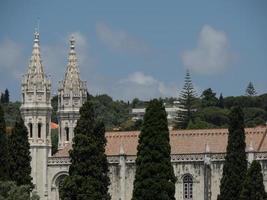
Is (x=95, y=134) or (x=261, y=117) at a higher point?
(x=261, y=117)

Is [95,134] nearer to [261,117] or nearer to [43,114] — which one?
[43,114]

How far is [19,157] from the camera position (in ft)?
282

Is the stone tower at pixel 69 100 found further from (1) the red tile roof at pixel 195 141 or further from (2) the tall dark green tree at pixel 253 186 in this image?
(2) the tall dark green tree at pixel 253 186

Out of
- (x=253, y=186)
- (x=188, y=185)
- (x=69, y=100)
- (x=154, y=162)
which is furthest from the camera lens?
(x=69, y=100)

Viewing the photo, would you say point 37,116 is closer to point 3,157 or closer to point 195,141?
point 195,141

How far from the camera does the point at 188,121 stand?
145125 mm

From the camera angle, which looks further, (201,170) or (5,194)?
(201,170)

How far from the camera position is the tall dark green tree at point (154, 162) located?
8131 cm

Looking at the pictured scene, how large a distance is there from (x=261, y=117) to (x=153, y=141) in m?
109

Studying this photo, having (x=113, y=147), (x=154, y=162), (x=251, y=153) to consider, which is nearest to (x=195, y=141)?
(x=251, y=153)

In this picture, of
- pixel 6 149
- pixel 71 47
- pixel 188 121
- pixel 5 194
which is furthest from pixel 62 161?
pixel 188 121

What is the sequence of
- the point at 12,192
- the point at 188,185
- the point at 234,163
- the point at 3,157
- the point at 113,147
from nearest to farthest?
the point at 12,192 → the point at 3,157 → the point at 234,163 → the point at 188,185 → the point at 113,147

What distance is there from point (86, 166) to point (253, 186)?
10905 millimetres

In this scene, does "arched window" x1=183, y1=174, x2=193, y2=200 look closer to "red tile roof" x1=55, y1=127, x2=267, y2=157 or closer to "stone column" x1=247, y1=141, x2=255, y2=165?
"red tile roof" x1=55, y1=127, x2=267, y2=157
